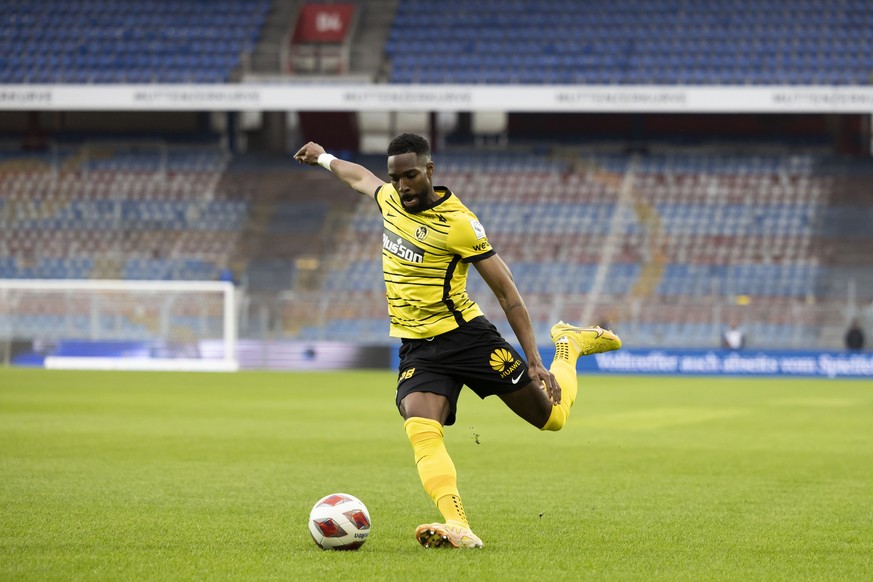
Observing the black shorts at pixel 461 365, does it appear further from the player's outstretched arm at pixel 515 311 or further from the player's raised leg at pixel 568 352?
the player's raised leg at pixel 568 352

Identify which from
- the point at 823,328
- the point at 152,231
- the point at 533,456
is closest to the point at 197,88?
the point at 152,231

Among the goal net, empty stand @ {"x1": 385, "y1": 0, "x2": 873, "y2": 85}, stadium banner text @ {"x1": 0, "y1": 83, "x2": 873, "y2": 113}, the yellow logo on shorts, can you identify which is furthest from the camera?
empty stand @ {"x1": 385, "y1": 0, "x2": 873, "y2": 85}

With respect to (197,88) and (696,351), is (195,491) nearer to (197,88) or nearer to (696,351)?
(696,351)

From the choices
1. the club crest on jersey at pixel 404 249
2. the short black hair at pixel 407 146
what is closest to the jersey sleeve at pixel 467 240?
the club crest on jersey at pixel 404 249

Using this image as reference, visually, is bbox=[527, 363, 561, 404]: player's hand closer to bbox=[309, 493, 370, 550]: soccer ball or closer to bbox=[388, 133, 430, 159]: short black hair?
bbox=[309, 493, 370, 550]: soccer ball

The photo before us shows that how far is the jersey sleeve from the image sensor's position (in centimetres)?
712

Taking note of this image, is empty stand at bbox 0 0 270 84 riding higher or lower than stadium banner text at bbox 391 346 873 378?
higher

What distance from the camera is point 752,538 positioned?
769 cm

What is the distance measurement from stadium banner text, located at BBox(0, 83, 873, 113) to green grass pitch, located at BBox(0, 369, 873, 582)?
1659 cm

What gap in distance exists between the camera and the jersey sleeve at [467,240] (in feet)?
23.4

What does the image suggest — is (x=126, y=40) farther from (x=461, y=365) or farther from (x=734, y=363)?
(x=461, y=365)

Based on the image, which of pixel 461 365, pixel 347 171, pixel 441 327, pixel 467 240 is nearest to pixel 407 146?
pixel 467 240

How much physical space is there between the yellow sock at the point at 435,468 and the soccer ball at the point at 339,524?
0.42 meters

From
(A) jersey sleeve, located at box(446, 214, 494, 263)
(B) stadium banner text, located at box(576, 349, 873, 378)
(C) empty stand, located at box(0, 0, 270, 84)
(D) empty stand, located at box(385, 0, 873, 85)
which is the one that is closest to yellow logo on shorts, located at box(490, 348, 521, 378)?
(A) jersey sleeve, located at box(446, 214, 494, 263)
